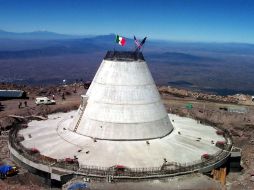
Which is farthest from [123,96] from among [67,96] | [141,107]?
[67,96]

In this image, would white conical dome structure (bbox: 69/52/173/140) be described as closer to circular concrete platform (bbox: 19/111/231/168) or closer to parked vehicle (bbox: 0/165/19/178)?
circular concrete platform (bbox: 19/111/231/168)

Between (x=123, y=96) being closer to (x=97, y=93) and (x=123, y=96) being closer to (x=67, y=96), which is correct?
(x=97, y=93)

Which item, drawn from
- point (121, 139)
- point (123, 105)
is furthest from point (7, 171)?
point (123, 105)

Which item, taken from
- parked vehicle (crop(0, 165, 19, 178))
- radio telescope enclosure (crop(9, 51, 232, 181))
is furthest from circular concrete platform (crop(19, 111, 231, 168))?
parked vehicle (crop(0, 165, 19, 178))

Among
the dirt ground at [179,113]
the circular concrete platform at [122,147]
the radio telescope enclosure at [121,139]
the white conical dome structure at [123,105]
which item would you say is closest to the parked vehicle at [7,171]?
the dirt ground at [179,113]

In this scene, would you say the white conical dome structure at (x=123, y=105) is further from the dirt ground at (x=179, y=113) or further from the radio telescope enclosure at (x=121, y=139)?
the dirt ground at (x=179, y=113)

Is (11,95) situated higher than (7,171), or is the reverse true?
Answer: (11,95)

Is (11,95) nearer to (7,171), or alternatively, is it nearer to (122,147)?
(7,171)
